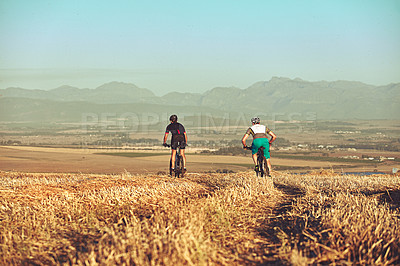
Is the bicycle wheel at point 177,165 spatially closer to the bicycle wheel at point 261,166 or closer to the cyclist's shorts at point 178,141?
the cyclist's shorts at point 178,141

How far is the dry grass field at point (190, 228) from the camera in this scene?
5.91m

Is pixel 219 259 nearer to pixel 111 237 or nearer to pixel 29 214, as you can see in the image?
pixel 111 237

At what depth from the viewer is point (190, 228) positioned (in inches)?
255

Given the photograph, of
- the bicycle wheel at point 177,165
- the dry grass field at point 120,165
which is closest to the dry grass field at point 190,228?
the bicycle wheel at point 177,165

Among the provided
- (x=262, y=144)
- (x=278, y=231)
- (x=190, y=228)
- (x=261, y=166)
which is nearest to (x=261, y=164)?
(x=261, y=166)

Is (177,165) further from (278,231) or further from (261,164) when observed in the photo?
(278,231)

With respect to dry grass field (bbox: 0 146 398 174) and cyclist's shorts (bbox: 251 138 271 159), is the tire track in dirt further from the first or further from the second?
dry grass field (bbox: 0 146 398 174)

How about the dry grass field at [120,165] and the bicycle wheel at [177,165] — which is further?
the dry grass field at [120,165]

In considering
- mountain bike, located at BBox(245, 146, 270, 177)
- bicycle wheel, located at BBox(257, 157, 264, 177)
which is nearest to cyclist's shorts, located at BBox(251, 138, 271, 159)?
A: mountain bike, located at BBox(245, 146, 270, 177)

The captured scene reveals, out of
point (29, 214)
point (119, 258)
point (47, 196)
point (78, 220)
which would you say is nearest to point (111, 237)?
point (119, 258)

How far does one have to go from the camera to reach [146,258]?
5.64 meters

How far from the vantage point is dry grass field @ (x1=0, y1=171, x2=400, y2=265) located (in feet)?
19.4

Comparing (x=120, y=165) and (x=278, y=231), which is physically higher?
(x=278, y=231)

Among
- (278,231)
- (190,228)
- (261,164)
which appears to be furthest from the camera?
(261,164)
